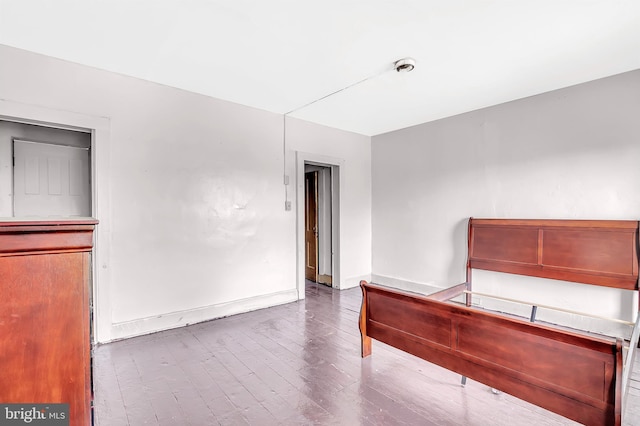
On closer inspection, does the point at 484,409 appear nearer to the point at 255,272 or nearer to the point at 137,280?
the point at 255,272

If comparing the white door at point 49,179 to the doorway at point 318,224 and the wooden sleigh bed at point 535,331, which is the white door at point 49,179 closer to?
the doorway at point 318,224

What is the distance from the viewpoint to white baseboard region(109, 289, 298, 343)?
10.1 feet

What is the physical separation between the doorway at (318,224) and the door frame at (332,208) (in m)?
0.12

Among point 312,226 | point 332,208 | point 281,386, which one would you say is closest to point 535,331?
point 281,386

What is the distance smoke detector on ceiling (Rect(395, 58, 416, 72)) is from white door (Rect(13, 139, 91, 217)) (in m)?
3.53

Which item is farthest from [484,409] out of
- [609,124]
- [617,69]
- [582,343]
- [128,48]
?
[128,48]

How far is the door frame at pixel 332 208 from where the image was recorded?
4457mm

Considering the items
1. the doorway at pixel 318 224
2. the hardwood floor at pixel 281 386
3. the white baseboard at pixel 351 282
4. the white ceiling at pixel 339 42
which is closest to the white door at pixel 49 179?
the white ceiling at pixel 339 42

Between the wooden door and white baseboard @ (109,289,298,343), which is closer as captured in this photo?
white baseboard @ (109,289,298,343)

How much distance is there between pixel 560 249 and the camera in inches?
129

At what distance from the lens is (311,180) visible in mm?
5730

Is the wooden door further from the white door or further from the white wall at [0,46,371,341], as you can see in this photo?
the white door

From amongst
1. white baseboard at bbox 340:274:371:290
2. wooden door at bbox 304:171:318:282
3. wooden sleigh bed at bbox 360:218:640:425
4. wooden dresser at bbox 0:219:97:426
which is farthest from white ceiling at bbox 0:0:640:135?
white baseboard at bbox 340:274:371:290

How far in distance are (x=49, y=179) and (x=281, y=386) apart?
11.0ft
